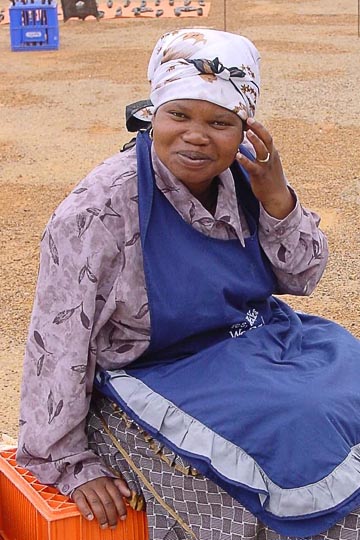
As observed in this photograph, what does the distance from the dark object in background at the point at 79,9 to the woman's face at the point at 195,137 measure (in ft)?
45.2

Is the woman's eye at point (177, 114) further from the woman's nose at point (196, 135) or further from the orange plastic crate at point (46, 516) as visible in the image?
the orange plastic crate at point (46, 516)

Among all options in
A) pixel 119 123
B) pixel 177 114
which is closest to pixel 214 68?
pixel 177 114

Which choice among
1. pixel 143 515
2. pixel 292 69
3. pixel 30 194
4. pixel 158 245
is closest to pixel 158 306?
pixel 158 245

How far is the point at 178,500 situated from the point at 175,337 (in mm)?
397

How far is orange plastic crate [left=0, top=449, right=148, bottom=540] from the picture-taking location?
2648mm

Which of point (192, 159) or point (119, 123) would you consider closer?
point (192, 159)

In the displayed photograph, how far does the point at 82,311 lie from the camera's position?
8.66ft

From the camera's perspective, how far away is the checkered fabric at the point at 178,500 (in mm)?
2520

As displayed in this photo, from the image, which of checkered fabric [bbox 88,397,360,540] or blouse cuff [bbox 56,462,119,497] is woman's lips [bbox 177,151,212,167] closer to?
checkered fabric [bbox 88,397,360,540]

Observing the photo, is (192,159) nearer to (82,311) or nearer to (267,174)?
(267,174)

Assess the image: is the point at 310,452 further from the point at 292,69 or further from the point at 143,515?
the point at 292,69

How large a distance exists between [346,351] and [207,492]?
56cm

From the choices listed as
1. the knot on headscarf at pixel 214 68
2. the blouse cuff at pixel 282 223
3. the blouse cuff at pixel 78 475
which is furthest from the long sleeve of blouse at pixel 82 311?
the knot on headscarf at pixel 214 68

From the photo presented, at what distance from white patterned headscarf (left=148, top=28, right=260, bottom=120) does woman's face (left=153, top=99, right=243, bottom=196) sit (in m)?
0.02
